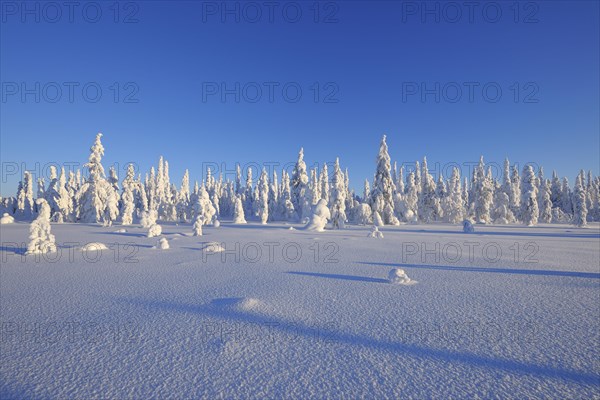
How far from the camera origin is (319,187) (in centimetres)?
6456

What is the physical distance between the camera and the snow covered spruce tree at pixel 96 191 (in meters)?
33.4

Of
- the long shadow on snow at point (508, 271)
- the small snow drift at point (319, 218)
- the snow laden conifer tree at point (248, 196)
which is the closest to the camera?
the long shadow on snow at point (508, 271)

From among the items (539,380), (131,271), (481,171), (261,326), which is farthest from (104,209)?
(481,171)

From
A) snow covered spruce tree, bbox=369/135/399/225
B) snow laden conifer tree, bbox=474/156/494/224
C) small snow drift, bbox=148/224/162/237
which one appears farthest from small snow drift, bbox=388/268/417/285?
snow laden conifer tree, bbox=474/156/494/224

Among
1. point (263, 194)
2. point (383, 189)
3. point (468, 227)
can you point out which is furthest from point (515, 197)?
point (263, 194)

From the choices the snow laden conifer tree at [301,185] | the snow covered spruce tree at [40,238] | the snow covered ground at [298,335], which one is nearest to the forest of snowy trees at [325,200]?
the snow laden conifer tree at [301,185]

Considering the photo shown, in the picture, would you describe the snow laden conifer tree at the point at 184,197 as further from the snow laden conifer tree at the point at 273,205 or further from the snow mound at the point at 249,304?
the snow mound at the point at 249,304

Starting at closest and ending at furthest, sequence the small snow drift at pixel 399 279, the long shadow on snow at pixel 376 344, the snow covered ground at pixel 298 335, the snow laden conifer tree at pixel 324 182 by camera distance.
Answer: the snow covered ground at pixel 298 335, the long shadow on snow at pixel 376 344, the small snow drift at pixel 399 279, the snow laden conifer tree at pixel 324 182

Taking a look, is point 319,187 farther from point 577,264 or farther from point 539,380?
point 539,380

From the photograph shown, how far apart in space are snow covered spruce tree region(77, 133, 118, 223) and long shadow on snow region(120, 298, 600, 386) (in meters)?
34.8

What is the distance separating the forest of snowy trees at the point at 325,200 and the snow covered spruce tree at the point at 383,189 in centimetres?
13

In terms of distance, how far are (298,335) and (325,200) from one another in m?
23.3

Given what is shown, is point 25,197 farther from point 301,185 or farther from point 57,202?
point 301,185

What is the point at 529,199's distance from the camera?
39531 millimetres
